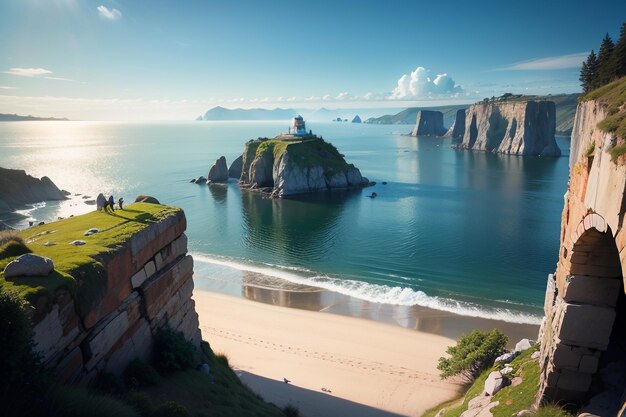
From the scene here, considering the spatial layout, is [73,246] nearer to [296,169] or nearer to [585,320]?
[585,320]

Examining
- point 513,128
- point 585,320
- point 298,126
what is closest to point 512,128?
point 513,128

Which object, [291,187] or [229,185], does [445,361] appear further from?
[229,185]

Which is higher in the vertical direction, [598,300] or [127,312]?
[598,300]

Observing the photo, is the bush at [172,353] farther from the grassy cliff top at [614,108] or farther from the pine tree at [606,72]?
the pine tree at [606,72]

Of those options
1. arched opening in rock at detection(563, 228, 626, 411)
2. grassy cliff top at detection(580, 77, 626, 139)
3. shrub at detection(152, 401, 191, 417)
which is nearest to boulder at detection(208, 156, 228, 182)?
grassy cliff top at detection(580, 77, 626, 139)

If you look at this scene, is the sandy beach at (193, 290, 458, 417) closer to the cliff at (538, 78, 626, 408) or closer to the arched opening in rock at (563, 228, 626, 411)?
the cliff at (538, 78, 626, 408)

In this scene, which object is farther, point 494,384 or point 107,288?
point 494,384

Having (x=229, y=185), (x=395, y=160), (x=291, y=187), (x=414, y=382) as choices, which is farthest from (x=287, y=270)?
(x=395, y=160)
